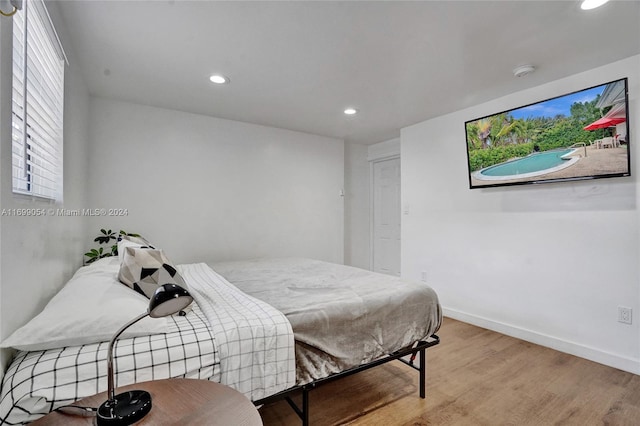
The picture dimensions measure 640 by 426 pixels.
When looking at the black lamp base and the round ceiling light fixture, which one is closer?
the black lamp base

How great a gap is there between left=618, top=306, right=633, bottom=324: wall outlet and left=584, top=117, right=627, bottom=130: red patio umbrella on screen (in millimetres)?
1460

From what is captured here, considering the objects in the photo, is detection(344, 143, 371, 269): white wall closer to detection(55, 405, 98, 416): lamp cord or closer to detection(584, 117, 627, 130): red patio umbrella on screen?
detection(584, 117, 627, 130): red patio umbrella on screen

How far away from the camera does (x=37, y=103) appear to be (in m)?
1.47

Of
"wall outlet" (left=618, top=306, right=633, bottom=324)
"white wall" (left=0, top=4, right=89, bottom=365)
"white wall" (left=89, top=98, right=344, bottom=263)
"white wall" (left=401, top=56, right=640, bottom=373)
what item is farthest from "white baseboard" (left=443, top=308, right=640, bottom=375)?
"white wall" (left=0, top=4, right=89, bottom=365)

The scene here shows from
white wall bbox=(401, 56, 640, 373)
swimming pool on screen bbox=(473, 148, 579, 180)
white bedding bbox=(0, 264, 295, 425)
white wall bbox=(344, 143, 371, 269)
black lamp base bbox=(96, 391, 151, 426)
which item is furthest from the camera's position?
white wall bbox=(344, 143, 371, 269)

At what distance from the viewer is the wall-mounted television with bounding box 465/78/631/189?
7.68 feet

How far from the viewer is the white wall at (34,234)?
42.1 inches

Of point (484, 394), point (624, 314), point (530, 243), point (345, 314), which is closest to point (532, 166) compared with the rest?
point (530, 243)

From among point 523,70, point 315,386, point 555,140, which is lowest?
point 315,386

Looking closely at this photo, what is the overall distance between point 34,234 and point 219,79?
1.91 m

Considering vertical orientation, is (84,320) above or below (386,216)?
below

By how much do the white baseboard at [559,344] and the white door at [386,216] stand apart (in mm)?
1700

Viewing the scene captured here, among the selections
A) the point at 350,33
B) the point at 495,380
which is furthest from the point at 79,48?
the point at 495,380

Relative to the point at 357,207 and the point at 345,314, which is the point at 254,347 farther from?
the point at 357,207
